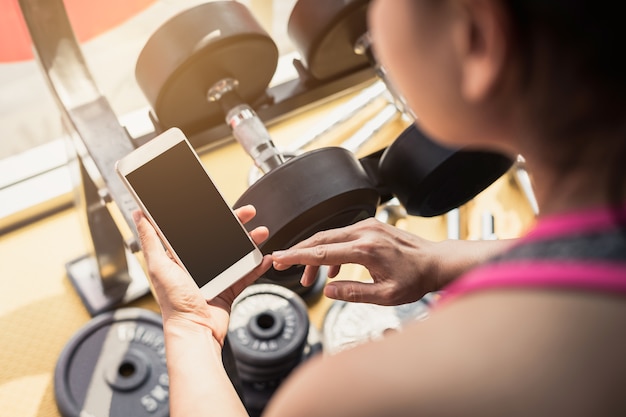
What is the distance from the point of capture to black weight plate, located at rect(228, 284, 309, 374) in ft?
3.53

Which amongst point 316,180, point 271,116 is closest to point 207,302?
point 316,180

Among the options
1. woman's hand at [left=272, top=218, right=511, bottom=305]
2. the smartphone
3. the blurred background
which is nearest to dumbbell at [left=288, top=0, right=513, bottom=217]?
woman's hand at [left=272, top=218, right=511, bottom=305]

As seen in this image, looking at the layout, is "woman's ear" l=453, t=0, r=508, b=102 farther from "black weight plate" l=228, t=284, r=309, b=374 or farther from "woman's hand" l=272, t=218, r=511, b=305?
"black weight plate" l=228, t=284, r=309, b=374

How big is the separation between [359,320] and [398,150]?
1.38 ft

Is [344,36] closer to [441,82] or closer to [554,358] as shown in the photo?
[441,82]

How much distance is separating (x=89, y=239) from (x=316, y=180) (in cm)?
53

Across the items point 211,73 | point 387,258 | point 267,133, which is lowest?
point 387,258

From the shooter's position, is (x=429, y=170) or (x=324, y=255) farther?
(x=429, y=170)

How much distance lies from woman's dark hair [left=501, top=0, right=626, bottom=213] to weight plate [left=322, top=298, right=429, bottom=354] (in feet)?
2.75

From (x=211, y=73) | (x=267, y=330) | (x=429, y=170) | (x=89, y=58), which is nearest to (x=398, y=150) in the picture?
(x=429, y=170)

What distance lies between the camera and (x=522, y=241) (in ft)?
1.22

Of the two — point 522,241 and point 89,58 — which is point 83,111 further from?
point 89,58

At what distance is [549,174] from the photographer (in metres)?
0.40

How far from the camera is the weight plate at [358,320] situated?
1189 millimetres
